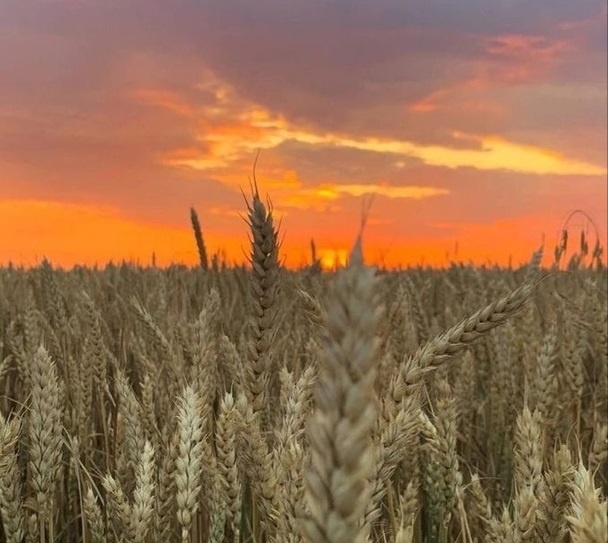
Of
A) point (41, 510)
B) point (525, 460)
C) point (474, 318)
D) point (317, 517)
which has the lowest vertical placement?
point (41, 510)

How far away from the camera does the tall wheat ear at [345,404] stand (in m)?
0.55

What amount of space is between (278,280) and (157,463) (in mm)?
726

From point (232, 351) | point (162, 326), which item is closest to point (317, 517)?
point (232, 351)

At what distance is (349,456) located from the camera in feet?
1.83

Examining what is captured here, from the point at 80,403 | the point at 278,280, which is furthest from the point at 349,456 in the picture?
the point at 80,403

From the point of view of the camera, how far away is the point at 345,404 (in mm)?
557

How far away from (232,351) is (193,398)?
28.2 inches

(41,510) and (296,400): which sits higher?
(296,400)

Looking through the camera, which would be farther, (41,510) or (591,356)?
(591,356)

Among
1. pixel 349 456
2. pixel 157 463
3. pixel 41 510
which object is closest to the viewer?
pixel 349 456

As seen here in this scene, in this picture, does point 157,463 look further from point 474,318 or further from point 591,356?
point 591,356

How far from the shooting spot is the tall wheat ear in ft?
1.80

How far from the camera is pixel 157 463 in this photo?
1.90 m

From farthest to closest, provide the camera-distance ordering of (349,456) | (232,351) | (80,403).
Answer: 1. (80,403)
2. (232,351)
3. (349,456)
